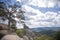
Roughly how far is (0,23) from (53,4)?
903 mm

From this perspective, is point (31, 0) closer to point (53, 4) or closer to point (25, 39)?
point (53, 4)

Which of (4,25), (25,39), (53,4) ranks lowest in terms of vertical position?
(25,39)

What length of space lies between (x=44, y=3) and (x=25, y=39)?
25.7 inches

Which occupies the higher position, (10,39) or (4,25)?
(4,25)

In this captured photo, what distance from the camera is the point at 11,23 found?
8.08 feet

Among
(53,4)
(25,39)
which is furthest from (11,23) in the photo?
(53,4)

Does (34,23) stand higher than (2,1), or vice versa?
(2,1)

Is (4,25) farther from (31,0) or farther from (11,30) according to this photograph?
(31,0)

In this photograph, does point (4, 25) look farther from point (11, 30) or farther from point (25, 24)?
point (25, 24)

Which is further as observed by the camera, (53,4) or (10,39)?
(53,4)

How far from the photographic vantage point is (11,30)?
8.09 feet

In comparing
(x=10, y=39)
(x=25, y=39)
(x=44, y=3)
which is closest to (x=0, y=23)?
(x=10, y=39)

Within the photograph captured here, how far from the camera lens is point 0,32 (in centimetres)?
243

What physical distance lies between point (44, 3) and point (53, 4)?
5.9 inches
